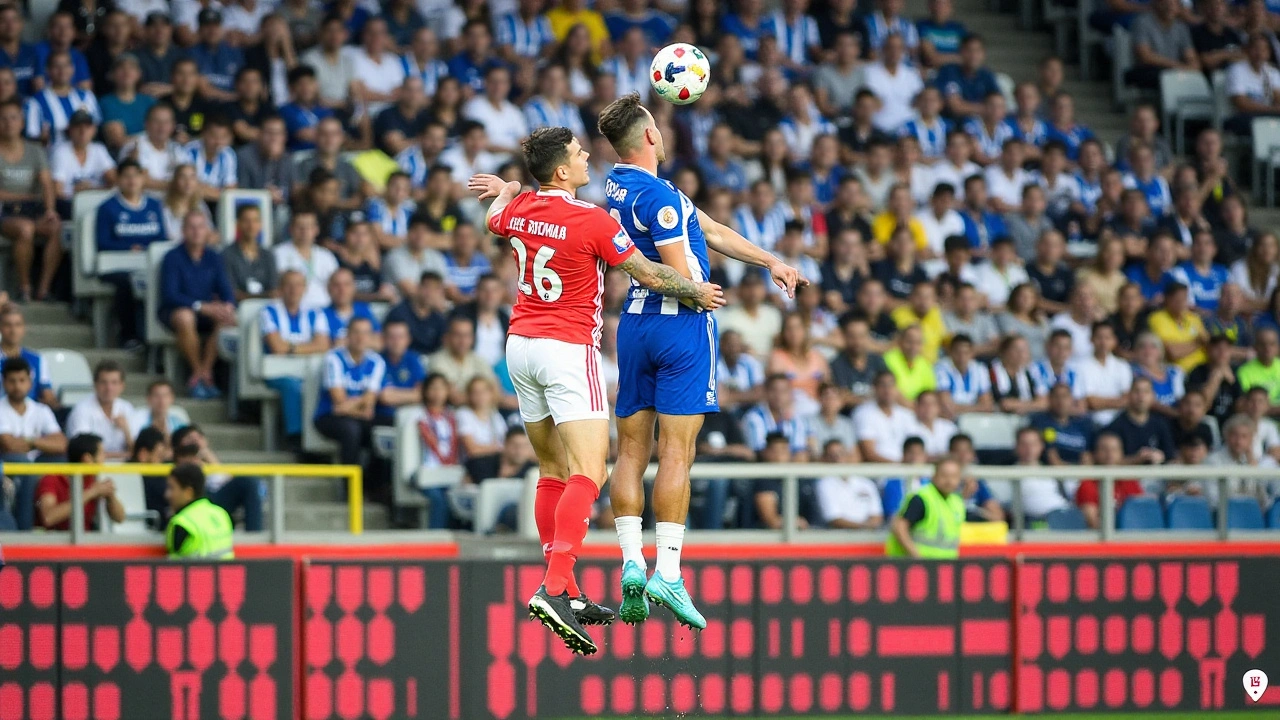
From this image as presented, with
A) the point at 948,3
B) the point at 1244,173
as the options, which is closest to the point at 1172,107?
the point at 1244,173

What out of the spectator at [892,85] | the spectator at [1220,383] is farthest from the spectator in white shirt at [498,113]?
the spectator at [1220,383]

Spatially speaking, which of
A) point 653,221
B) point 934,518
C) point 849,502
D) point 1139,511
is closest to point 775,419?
point 849,502

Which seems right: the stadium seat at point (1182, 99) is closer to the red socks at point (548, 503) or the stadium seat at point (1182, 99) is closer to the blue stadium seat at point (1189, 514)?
the blue stadium seat at point (1189, 514)

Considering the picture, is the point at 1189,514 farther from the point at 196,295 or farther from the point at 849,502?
the point at 196,295

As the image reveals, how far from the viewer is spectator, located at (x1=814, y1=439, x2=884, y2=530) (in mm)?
12938

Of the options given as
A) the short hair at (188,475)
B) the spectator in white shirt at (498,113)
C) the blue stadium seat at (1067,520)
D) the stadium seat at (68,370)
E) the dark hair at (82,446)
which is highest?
the spectator in white shirt at (498,113)

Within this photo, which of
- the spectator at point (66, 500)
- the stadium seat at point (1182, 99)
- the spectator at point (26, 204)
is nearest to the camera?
the spectator at point (66, 500)

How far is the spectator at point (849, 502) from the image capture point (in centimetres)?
1294

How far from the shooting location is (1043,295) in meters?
16.3

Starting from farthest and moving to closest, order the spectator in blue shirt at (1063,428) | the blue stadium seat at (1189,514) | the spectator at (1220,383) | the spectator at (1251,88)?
the spectator at (1251,88) < the spectator at (1220,383) < the spectator in blue shirt at (1063,428) < the blue stadium seat at (1189,514)

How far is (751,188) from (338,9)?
3.99m

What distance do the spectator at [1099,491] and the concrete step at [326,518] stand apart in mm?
5070

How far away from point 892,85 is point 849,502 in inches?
238

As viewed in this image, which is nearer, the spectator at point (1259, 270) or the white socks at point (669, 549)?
the white socks at point (669, 549)
